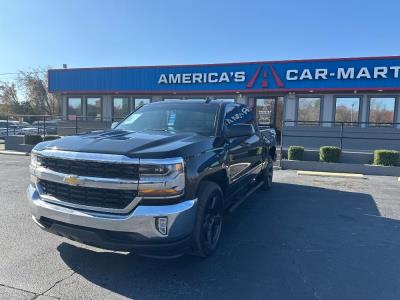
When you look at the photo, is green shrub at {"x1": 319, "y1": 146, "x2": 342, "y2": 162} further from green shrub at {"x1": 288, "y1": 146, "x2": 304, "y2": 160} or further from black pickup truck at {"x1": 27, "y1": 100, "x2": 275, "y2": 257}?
black pickup truck at {"x1": 27, "y1": 100, "x2": 275, "y2": 257}

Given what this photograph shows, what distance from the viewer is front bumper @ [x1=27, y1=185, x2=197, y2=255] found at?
3.12 metres

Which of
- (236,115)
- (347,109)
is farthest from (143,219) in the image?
(347,109)

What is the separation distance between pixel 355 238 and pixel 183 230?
9.72 feet

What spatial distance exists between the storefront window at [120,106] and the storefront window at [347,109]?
11925 millimetres

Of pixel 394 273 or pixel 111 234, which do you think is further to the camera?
pixel 394 273

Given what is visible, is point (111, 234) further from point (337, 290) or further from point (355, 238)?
point (355, 238)

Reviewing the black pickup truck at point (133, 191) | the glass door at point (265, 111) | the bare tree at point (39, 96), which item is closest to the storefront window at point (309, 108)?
the glass door at point (265, 111)

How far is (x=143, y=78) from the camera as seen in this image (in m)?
18.5

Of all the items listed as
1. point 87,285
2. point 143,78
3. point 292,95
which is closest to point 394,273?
point 87,285

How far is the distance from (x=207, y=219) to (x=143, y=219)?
1077mm

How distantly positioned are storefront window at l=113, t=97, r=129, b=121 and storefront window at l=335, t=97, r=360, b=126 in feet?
39.1

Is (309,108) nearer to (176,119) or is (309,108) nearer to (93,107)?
(93,107)

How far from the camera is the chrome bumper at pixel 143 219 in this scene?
3.12 metres

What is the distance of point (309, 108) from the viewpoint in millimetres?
16672
